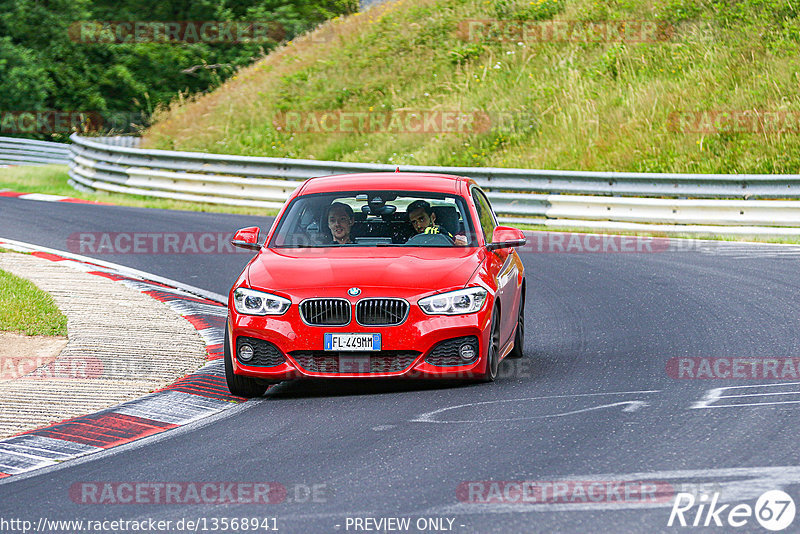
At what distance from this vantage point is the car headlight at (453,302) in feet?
27.4

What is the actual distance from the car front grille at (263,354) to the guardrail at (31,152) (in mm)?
32570

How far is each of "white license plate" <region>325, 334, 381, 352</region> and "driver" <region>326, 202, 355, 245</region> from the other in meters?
1.37

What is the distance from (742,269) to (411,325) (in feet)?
25.4

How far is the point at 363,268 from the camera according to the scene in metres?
8.61

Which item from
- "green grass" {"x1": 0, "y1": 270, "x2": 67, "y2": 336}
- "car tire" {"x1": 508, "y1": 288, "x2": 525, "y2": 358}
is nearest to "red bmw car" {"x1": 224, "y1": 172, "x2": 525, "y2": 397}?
"car tire" {"x1": 508, "y1": 288, "x2": 525, "y2": 358}

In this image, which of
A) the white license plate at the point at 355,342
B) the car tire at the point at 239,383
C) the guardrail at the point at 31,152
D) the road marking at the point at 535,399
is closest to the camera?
the road marking at the point at 535,399

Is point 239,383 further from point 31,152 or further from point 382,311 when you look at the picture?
point 31,152

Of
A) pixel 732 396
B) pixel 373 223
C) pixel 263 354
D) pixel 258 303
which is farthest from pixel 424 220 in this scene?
pixel 732 396

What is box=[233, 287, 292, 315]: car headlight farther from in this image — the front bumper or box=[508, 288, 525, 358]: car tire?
box=[508, 288, 525, 358]: car tire

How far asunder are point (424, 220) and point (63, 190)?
20.0m

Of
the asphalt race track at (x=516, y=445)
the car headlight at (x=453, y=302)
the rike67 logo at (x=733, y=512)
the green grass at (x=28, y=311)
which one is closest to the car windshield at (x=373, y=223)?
the car headlight at (x=453, y=302)

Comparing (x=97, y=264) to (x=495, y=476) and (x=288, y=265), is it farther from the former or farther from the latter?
(x=495, y=476)

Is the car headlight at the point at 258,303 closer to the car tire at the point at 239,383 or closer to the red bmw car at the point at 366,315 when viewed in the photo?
the red bmw car at the point at 366,315

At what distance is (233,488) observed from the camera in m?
6.13
